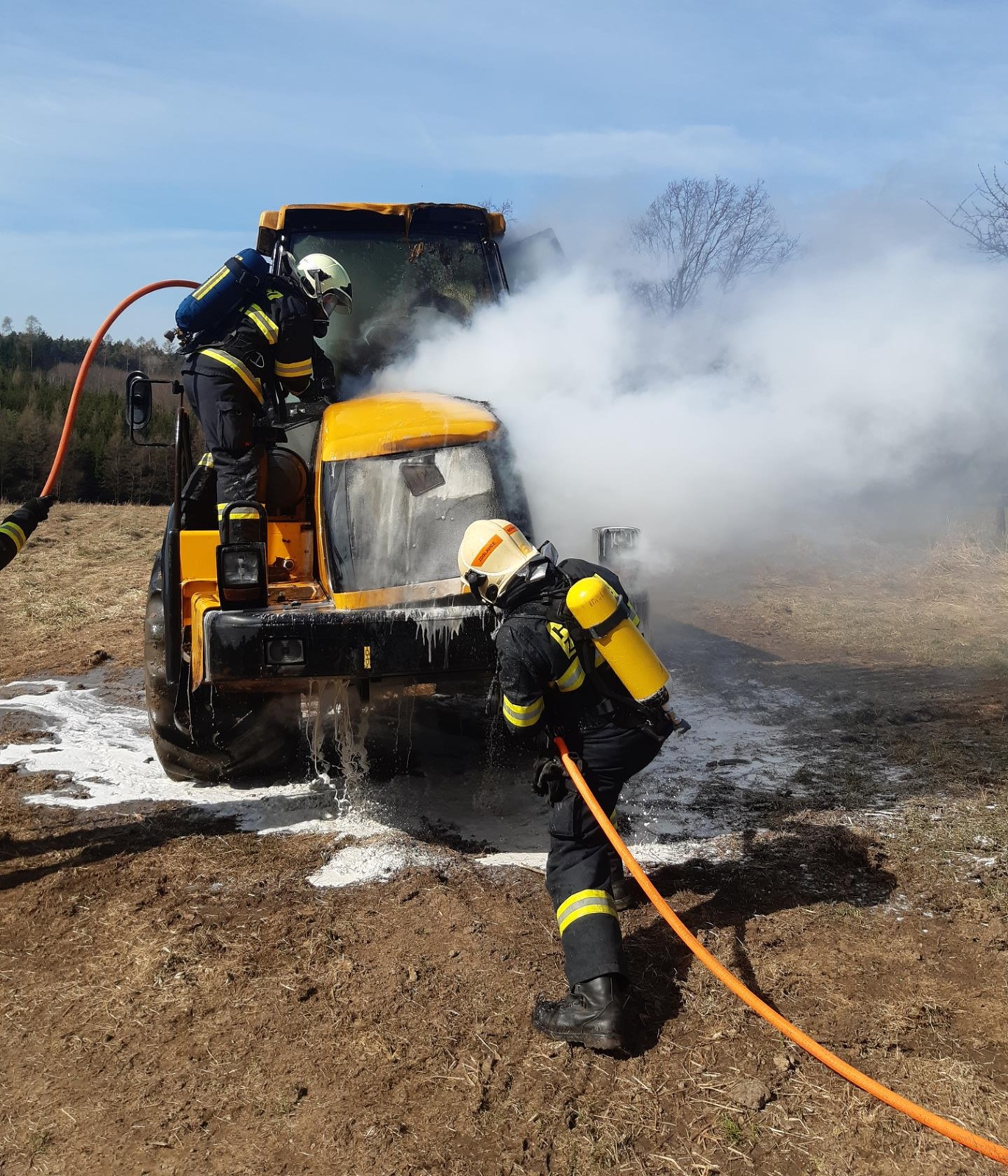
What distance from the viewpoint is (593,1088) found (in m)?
3.06

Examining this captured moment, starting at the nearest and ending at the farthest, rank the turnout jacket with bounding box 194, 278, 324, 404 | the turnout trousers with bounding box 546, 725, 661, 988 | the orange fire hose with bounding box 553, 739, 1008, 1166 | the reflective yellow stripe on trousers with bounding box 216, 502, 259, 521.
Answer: the orange fire hose with bounding box 553, 739, 1008, 1166, the turnout trousers with bounding box 546, 725, 661, 988, the reflective yellow stripe on trousers with bounding box 216, 502, 259, 521, the turnout jacket with bounding box 194, 278, 324, 404

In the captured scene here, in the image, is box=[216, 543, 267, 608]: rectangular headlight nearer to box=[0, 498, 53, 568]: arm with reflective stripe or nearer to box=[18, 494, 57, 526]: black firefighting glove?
box=[0, 498, 53, 568]: arm with reflective stripe

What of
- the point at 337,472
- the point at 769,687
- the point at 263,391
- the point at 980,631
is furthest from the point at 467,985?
the point at 980,631

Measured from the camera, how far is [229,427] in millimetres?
5000

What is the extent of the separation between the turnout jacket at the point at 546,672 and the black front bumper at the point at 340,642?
0.74 m

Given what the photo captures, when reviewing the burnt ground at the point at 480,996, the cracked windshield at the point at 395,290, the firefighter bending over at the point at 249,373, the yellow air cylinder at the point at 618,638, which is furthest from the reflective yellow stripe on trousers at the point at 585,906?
the cracked windshield at the point at 395,290

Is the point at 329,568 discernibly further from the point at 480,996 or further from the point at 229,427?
the point at 480,996

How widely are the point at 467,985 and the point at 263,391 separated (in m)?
3.15

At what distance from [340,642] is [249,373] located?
1611 mm

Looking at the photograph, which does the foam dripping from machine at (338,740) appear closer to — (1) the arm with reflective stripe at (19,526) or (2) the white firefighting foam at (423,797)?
(2) the white firefighting foam at (423,797)

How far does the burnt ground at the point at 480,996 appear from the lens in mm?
2820

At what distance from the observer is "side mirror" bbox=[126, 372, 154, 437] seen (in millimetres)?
5406

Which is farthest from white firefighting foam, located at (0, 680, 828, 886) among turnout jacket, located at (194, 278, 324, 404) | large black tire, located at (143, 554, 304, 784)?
turnout jacket, located at (194, 278, 324, 404)

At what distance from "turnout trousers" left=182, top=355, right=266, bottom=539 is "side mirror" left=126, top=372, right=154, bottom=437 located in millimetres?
429
